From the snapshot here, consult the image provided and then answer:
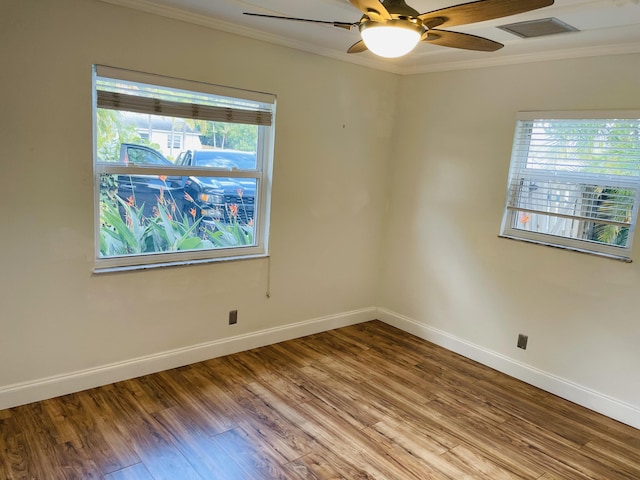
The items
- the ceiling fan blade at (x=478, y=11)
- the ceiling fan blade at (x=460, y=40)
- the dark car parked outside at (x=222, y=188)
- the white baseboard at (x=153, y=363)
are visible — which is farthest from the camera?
the dark car parked outside at (x=222, y=188)

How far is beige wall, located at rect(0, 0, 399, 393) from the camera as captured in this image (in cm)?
249

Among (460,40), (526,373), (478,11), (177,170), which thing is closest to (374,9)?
(478,11)

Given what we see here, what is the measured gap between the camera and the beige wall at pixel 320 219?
255 centimetres

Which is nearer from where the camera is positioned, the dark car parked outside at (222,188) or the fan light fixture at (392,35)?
the fan light fixture at (392,35)

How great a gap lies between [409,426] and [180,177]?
2.20 metres

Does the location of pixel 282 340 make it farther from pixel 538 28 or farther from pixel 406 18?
pixel 538 28

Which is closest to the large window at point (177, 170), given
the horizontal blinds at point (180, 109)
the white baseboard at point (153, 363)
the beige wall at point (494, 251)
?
the horizontal blinds at point (180, 109)

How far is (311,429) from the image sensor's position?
106 inches

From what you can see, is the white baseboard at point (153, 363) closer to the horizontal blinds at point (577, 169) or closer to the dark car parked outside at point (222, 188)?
the dark car parked outside at point (222, 188)

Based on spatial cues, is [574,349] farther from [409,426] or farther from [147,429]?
[147,429]

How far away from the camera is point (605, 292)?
3.05 m

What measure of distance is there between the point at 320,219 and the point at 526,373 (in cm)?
200

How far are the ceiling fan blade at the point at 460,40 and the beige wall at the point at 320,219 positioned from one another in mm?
1298

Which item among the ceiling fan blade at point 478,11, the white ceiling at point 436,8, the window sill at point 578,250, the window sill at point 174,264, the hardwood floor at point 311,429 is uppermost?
the white ceiling at point 436,8
